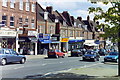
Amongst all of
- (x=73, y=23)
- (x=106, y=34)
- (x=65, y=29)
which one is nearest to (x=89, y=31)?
(x=73, y=23)

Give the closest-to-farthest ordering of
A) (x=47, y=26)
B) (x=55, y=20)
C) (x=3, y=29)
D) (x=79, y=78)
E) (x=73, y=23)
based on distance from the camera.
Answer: (x=79, y=78) < (x=3, y=29) < (x=47, y=26) < (x=55, y=20) < (x=73, y=23)

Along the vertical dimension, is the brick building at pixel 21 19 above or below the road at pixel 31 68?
above

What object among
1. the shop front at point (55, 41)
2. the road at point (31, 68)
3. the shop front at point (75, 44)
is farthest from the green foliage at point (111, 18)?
the shop front at point (75, 44)

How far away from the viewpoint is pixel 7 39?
105 ft

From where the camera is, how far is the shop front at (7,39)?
30.3 meters

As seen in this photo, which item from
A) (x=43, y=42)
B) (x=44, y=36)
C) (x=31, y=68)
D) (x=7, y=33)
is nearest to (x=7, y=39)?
(x=7, y=33)

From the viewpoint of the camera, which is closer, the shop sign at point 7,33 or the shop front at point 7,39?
the shop sign at point 7,33

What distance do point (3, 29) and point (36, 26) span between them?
31.6 ft

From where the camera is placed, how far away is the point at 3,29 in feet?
97.6

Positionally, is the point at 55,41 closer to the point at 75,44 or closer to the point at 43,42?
the point at 43,42

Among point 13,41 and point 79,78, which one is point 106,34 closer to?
point 79,78

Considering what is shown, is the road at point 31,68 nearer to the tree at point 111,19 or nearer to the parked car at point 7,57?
the parked car at point 7,57

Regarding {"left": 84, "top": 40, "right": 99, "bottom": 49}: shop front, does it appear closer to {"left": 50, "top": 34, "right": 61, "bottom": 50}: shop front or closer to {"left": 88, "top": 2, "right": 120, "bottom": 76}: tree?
{"left": 50, "top": 34, "right": 61, "bottom": 50}: shop front

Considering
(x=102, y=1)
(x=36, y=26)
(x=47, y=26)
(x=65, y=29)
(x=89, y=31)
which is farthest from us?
(x=89, y=31)
